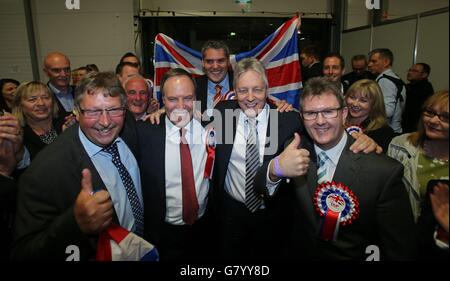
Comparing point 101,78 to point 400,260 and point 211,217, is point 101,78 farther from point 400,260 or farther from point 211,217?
point 400,260

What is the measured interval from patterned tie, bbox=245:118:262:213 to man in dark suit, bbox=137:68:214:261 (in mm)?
229

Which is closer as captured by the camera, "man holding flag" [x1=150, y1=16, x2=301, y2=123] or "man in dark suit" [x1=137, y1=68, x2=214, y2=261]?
"man in dark suit" [x1=137, y1=68, x2=214, y2=261]

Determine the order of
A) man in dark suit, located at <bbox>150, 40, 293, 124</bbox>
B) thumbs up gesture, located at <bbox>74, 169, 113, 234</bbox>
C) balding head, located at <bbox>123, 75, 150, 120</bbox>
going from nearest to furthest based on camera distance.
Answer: thumbs up gesture, located at <bbox>74, 169, 113, 234</bbox>
balding head, located at <bbox>123, 75, 150, 120</bbox>
man in dark suit, located at <bbox>150, 40, 293, 124</bbox>

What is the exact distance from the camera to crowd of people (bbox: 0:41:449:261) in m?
0.92

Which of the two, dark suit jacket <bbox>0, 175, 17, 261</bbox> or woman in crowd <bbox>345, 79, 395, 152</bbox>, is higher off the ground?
woman in crowd <bbox>345, 79, 395, 152</bbox>

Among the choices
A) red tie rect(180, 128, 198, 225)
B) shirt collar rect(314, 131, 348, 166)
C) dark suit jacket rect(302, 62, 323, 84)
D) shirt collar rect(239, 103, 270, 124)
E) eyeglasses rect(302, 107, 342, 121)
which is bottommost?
red tie rect(180, 128, 198, 225)

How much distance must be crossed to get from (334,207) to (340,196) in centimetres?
5

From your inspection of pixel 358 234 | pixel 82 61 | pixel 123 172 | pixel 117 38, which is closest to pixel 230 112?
pixel 123 172

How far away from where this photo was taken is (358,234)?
1.07 metres

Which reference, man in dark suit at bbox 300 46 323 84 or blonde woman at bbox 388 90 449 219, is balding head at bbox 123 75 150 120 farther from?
man in dark suit at bbox 300 46 323 84

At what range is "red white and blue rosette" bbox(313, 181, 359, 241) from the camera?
104 centimetres

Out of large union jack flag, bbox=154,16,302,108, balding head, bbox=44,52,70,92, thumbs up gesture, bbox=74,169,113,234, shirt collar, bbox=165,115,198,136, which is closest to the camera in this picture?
thumbs up gesture, bbox=74,169,113,234

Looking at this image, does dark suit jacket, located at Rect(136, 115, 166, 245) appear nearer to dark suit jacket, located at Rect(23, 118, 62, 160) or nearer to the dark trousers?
the dark trousers

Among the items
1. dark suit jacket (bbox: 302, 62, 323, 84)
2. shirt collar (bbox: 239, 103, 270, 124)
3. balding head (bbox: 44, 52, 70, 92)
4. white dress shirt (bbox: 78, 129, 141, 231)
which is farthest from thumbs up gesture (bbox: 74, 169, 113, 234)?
dark suit jacket (bbox: 302, 62, 323, 84)
